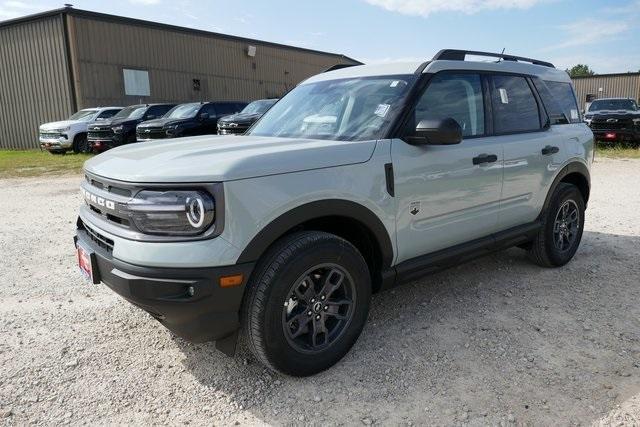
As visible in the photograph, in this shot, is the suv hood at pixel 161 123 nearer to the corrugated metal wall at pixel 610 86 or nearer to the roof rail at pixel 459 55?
the roof rail at pixel 459 55

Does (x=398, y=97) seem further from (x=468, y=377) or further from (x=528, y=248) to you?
(x=528, y=248)

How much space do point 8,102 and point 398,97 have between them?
24.4m

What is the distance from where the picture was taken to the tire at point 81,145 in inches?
655

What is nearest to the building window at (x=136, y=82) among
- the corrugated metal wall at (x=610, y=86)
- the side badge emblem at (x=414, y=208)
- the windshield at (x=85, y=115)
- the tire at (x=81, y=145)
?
the windshield at (x=85, y=115)

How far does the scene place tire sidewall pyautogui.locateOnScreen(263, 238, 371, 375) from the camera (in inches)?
101

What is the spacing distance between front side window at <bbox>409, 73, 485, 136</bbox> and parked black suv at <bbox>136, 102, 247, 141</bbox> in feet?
36.8

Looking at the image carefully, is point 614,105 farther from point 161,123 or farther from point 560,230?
point 560,230

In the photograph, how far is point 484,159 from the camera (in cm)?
359

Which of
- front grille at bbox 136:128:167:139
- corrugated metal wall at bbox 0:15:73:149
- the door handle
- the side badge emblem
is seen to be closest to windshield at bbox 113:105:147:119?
front grille at bbox 136:128:167:139

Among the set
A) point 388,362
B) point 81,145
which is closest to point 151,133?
point 81,145

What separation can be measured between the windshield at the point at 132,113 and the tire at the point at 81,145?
4.34ft

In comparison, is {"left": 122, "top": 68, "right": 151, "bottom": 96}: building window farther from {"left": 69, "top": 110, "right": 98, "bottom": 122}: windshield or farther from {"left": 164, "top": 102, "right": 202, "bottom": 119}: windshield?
{"left": 164, "top": 102, "right": 202, "bottom": 119}: windshield

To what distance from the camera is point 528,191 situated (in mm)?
4121

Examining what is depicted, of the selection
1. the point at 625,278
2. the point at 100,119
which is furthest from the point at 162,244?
the point at 100,119
